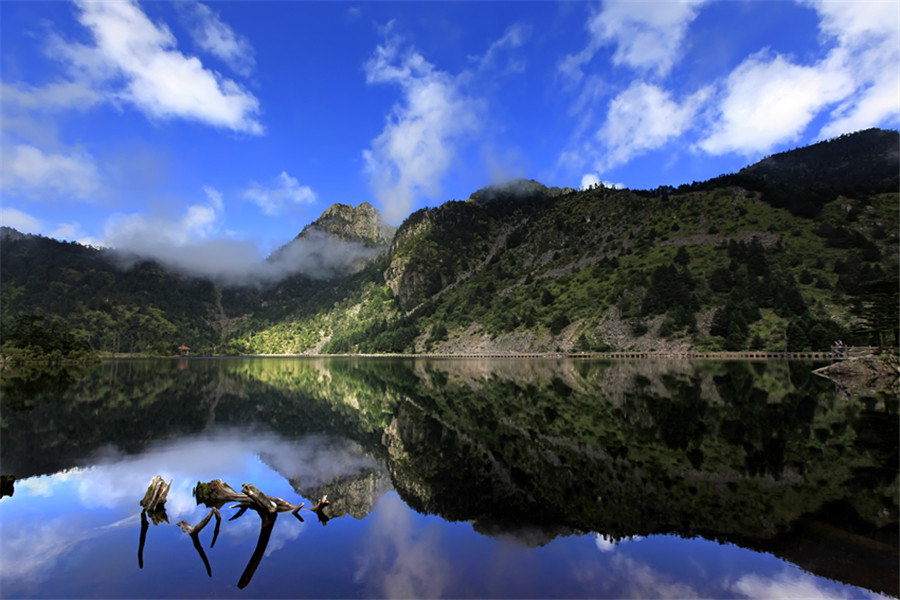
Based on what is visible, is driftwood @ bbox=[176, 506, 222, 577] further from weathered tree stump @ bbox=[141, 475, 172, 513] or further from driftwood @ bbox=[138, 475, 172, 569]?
weathered tree stump @ bbox=[141, 475, 172, 513]

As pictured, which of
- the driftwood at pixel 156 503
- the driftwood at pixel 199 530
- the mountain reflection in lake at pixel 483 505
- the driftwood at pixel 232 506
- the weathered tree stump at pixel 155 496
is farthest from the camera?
the weathered tree stump at pixel 155 496

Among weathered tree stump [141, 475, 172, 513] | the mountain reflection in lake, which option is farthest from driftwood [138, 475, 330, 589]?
the mountain reflection in lake

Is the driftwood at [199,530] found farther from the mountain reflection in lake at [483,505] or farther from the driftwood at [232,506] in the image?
the mountain reflection in lake at [483,505]

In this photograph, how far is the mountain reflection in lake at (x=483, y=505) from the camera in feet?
29.3

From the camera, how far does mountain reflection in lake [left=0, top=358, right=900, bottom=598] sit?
352 inches

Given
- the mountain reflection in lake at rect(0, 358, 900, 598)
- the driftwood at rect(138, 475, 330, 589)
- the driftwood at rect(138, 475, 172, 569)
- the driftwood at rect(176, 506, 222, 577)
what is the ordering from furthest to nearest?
the driftwood at rect(138, 475, 172, 569) → the driftwood at rect(138, 475, 330, 589) → the driftwood at rect(176, 506, 222, 577) → the mountain reflection in lake at rect(0, 358, 900, 598)

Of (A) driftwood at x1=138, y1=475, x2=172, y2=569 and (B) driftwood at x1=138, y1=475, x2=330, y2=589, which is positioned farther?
(A) driftwood at x1=138, y1=475, x2=172, y2=569

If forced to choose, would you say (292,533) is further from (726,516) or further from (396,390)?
(396,390)

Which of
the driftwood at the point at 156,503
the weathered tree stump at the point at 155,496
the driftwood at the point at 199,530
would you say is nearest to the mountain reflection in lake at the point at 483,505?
the driftwood at the point at 199,530

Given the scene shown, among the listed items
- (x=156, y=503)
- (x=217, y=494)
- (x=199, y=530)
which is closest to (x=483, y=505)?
(x=199, y=530)

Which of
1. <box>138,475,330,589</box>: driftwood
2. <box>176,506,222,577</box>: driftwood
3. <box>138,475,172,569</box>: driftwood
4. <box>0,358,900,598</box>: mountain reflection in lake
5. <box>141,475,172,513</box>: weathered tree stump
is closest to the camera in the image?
<box>0,358,900,598</box>: mountain reflection in lake

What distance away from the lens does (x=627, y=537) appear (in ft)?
35.5

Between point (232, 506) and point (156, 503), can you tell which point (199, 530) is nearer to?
point (232, 506)

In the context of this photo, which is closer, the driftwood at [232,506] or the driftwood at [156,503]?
the driftwood at [232,506]
